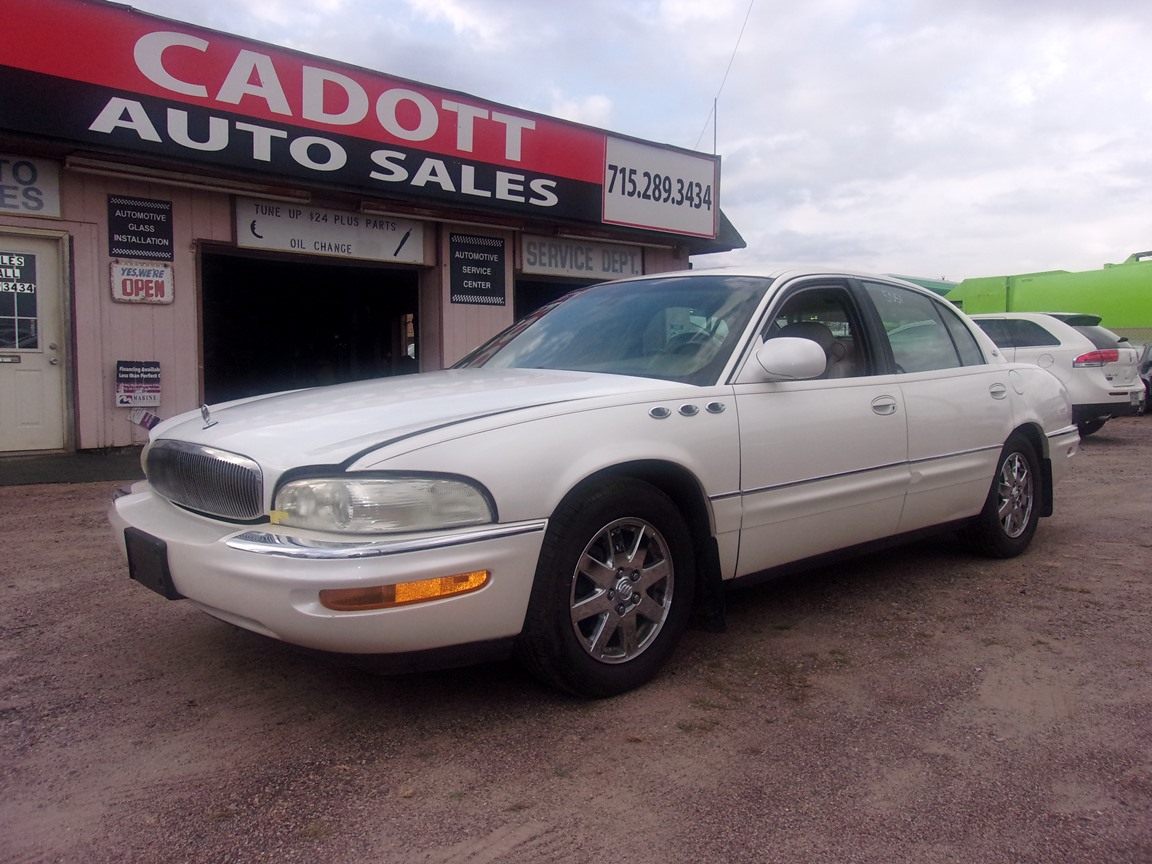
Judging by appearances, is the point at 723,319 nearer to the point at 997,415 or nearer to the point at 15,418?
the point at 997,415

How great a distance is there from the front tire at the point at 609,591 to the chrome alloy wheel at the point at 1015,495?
8.06ft

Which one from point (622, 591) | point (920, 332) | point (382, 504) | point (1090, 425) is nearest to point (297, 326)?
point (1090, 425)

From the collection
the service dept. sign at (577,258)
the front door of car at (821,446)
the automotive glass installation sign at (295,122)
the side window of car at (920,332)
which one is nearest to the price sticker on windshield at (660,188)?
the automotive glass installation sign at (295,122)

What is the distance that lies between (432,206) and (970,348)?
23.3 feet

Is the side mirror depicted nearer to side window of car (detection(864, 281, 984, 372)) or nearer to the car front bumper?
side window of car (detection(864, 281, 984, 372))

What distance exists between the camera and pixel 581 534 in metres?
2.84

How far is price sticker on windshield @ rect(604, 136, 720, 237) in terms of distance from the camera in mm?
11914

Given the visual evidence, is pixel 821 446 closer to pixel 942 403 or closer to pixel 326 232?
pixel 942 403

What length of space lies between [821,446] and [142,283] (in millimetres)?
7431

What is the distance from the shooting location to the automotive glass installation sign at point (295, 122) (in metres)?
7.64

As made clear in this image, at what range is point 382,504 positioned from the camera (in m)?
2.54

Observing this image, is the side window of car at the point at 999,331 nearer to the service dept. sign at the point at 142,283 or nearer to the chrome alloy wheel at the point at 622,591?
the service dept. sign at the point at 142,283

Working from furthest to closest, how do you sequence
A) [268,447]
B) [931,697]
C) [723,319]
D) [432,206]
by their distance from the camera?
1. [432,206]
2. [723,319]
3. [931,697]
4. [268,447]

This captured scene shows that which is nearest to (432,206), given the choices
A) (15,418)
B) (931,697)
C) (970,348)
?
(15,418)
